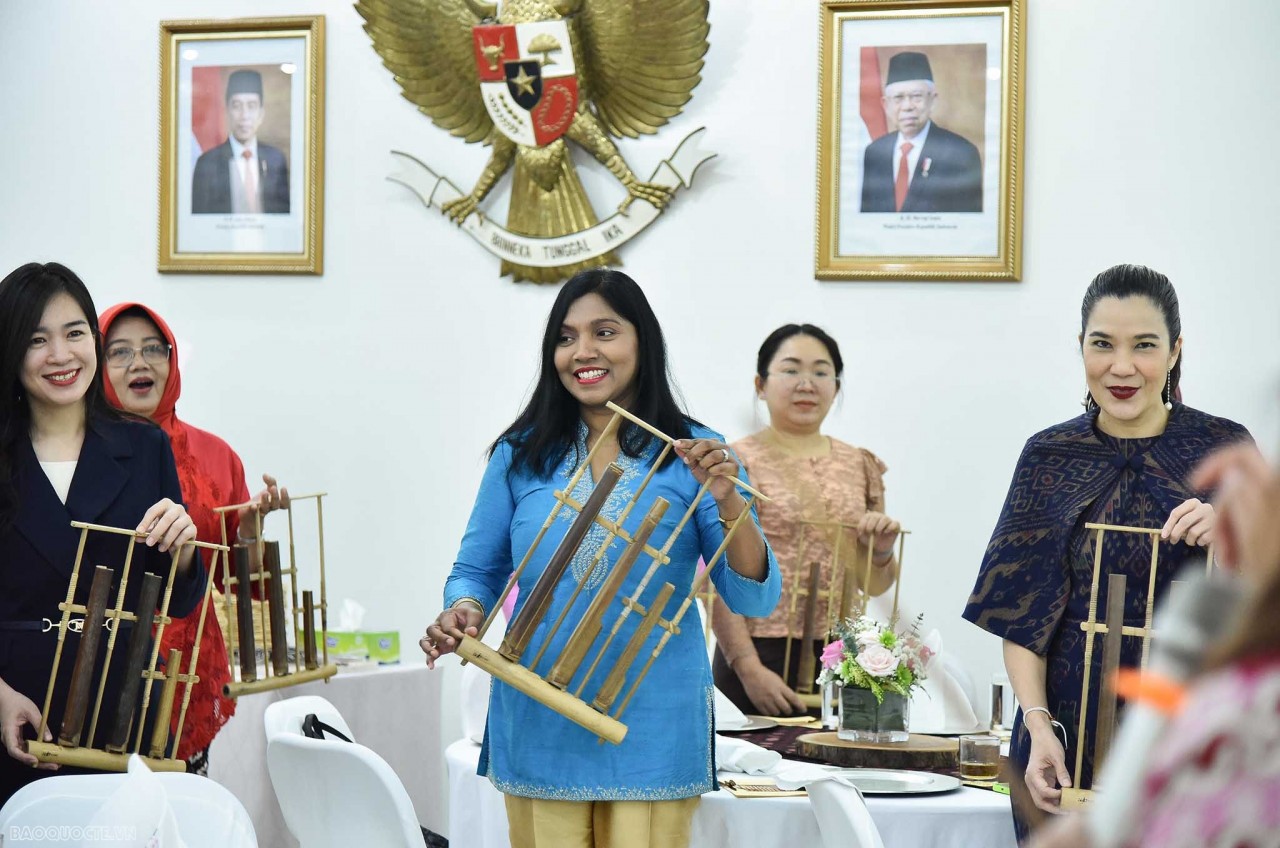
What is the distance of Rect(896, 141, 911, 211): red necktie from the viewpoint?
4801mm

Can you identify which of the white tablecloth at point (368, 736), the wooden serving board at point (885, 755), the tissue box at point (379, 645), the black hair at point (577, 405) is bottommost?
the white tablecloth at point (368, 736)

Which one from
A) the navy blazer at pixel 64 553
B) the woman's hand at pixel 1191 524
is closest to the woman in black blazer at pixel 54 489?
the navy blazer at pixel 64 553

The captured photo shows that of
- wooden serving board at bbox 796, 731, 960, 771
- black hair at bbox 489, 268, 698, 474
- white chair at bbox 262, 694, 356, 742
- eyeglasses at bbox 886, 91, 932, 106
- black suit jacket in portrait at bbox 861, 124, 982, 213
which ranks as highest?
eyeglasses at bbox 886, 91, 932, 106

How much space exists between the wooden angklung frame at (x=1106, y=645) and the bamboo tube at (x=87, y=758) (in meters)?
1.45

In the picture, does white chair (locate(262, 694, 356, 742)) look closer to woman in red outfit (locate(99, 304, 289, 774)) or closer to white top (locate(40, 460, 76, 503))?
woman in red outfit (locate(99, 304, 289, 774))

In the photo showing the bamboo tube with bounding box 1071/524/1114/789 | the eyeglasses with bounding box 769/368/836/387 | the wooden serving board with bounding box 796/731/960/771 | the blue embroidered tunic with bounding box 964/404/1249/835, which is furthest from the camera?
the eyeglasses with bounding box 769/368/836/387

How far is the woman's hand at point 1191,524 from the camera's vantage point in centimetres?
197

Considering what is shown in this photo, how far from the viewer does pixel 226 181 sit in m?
5.34

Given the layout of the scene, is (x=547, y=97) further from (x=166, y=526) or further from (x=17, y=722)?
(x=17, y=722)

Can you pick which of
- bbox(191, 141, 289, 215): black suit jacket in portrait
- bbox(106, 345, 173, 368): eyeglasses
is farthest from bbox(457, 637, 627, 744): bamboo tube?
bbox(191, 141, 289, 215): black suit jacket in portrait

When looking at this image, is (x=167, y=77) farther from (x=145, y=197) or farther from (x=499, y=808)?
(x=499, y=808)

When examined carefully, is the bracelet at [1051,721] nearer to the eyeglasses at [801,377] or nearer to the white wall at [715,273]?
the eyeglasses at [801,377]

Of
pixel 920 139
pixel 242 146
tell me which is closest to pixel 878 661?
pixel 920 139

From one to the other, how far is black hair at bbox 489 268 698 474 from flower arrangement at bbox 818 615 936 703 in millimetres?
766
